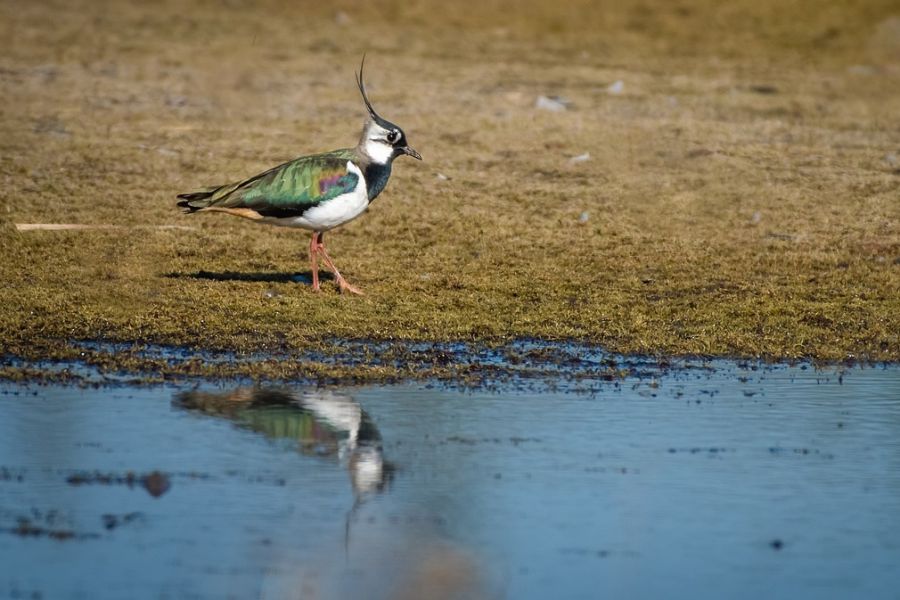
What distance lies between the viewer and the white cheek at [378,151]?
10.8m

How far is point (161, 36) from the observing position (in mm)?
20094

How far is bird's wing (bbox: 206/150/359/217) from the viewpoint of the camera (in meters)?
10.5

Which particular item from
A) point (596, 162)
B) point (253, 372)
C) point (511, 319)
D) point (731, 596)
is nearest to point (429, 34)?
point (596, 162)

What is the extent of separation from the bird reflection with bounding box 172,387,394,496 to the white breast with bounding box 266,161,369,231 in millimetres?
2876

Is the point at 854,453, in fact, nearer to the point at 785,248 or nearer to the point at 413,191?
the point at 785,248

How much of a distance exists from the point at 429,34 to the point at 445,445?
14.8 meters

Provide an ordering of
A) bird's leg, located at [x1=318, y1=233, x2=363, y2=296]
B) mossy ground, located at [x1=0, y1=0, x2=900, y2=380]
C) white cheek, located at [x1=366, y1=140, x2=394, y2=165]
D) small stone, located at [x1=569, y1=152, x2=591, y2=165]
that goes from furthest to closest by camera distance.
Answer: small stone, located at [x1=569, y1=152, x2=591, y2=165] → white cheek, located at [x1=366, y1=140, x2=394, y2=165] → bird's leg, located at [x1=318, y1=233, x2=363, y2=296] → mossy ground, located at [x1=0, y1=0, x2=900, y2=380]

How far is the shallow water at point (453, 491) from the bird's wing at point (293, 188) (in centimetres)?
284

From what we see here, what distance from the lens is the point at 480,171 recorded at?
14336 mm

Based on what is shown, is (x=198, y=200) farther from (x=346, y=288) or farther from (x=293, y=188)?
(x=346, y=288)

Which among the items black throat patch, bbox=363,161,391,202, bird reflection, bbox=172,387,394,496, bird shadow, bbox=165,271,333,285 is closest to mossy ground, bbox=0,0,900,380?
bird shadow, bbox=165,271,333,285

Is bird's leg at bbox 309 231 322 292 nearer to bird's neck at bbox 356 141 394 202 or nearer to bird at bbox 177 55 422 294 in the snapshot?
bird at bbox 177 55 422 294

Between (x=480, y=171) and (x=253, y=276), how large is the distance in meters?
3.95

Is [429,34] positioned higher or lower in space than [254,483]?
higher
